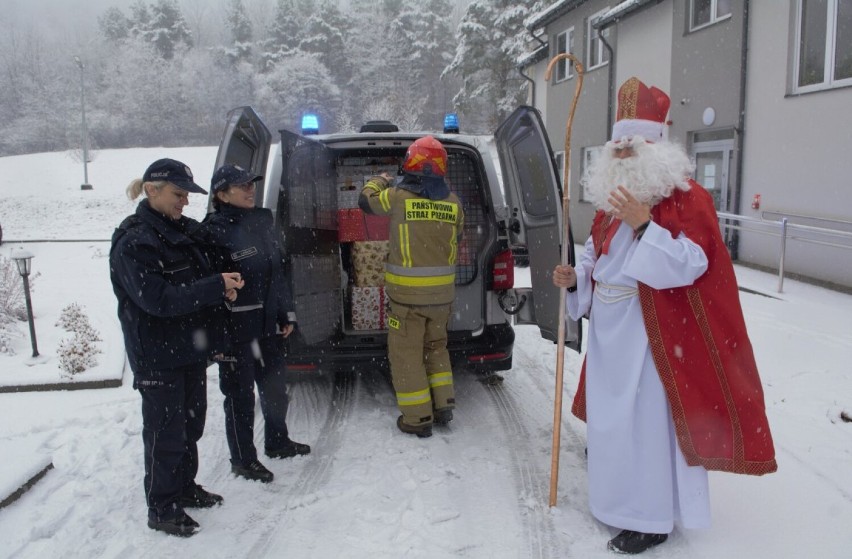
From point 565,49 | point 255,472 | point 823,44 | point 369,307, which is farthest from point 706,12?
point 255,472

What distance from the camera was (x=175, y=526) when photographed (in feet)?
9.46

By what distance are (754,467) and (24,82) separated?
6739 cm

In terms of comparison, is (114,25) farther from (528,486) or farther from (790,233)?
(528,486)

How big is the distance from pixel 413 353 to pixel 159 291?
5.88ft

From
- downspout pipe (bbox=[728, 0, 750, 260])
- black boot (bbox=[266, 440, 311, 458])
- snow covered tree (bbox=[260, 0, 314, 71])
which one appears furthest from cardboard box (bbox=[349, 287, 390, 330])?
snow covered tree (bbox=[260, 0, 314, 71])

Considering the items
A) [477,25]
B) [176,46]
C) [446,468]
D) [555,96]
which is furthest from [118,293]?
[176,46]

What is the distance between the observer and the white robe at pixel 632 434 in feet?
8.83

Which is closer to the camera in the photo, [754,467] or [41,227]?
[754,467]

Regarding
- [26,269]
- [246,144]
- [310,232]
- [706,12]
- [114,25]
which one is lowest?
[26,269]

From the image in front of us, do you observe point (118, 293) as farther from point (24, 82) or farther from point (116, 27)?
point (116, 27)

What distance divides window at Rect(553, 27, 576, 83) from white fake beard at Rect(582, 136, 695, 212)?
1447cm

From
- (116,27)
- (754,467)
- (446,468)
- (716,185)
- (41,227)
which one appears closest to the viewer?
(754,467)

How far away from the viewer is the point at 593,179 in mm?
2809

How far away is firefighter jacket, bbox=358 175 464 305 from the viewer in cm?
391
